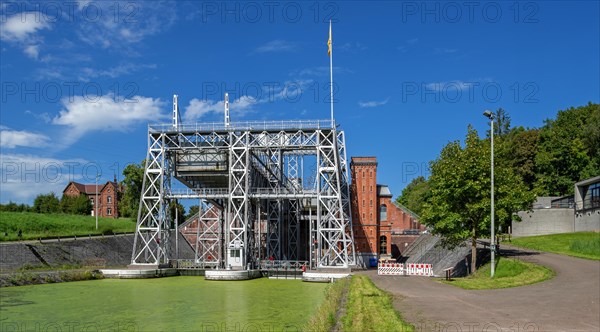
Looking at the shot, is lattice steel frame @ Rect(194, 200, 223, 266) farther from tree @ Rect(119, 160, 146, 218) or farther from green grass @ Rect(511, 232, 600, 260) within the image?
green grass @ Rect(511, 232, 600, 260)

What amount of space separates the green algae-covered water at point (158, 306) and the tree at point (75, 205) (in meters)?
70.7

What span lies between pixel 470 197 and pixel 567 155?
47303 millimetres

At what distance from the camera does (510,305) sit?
69.3ft

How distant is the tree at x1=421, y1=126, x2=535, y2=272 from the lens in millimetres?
36031

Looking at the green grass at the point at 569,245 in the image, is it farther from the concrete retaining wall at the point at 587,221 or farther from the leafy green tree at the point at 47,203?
the leafy green tree at the point at 47,203

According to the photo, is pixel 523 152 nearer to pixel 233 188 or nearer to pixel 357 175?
pixel 357 175

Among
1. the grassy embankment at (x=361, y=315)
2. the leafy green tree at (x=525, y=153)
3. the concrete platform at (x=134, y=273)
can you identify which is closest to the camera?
the grassy embankment at (x=361, y=315)

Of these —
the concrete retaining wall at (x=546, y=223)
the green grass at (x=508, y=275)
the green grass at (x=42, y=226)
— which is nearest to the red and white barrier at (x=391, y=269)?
the green grass at (x=508, y=275)

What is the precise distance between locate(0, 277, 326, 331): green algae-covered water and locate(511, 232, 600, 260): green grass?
64.0 ft

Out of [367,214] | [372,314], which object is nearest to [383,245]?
[367,214]

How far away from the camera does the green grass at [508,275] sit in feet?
93.5

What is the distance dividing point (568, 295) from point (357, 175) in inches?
1706

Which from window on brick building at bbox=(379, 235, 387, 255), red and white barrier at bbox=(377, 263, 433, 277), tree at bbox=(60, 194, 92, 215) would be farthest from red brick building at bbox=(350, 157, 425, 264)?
tree at bbox=(60, 194, 92, 215)

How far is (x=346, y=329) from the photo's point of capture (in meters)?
15.8
